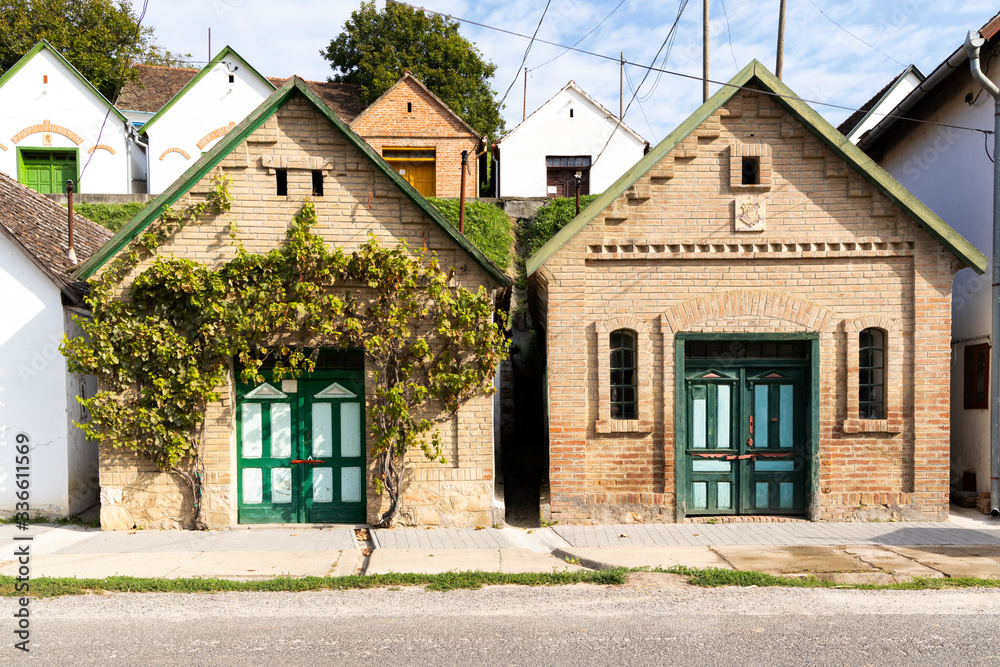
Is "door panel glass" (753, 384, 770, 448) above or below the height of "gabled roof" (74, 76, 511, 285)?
below

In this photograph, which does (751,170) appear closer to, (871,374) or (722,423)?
(871,374)

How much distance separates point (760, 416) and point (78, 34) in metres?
32.9

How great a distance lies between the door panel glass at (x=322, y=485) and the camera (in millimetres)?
10164

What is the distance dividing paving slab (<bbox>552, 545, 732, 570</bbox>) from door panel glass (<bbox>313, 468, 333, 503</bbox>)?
3482mm

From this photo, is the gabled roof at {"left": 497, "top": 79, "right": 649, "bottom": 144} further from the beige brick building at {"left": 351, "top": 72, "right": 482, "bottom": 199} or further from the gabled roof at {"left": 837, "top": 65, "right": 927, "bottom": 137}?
the gabled roof at {"left": 837, "top": 65, "right": 927, "bottom": 137}

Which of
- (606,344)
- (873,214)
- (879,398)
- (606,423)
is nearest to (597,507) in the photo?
(606,423)

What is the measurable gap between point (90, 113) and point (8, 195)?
47.6ft

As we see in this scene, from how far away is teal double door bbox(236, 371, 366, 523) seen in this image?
10.1m

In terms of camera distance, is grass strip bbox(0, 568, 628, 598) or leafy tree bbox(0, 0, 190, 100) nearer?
grass strip bbox(0, 568, 628, 598)

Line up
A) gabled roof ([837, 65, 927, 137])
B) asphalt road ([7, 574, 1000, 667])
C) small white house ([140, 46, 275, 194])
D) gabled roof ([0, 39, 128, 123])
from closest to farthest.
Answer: asphalt road ([7, 574, 1000, 667]) → gabled roof ([837, 65, 927, 137]) → gabled roof ([0, 39, 128, 123]) → small white house ([140, 46, 275, 194])

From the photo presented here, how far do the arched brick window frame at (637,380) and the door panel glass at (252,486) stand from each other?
4889 millimetres

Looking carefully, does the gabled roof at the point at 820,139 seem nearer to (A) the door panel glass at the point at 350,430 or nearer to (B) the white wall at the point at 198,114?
(A) the door panel glass at the point at 350,430

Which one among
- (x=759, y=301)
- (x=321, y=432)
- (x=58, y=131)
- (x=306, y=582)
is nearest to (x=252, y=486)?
(x=321, y=432)

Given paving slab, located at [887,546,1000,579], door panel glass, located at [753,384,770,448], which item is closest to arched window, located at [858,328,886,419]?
door panel glass, located at [753,384,770,448]
